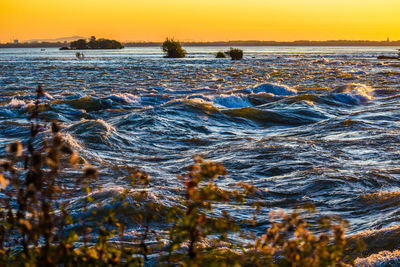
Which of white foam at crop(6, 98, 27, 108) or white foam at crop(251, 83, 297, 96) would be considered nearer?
white foam at crop(6, 98, 27, 108)

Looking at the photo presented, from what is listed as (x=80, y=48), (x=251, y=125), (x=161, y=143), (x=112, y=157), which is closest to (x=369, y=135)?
(x=251, y=125)

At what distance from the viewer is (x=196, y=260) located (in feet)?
7.93

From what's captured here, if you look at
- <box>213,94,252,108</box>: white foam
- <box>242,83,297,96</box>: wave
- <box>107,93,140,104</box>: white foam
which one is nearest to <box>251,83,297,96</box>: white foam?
<box>242,83,297,96</box>: wave

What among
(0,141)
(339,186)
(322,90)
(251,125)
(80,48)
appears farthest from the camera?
(80,48)

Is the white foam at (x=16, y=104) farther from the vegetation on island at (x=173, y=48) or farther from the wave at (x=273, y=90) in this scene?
the vegetation on island at (x=173, y=48)

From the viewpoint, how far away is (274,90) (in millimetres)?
23844

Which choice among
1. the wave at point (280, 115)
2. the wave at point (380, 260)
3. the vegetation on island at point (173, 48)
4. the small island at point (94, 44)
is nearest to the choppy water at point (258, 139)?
the wave at point (280, 115)

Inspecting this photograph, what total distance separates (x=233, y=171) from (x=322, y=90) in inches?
633

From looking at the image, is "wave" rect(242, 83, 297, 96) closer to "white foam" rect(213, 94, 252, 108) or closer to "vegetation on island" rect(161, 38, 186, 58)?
"white foam" rect(213, 94, 252, 108)

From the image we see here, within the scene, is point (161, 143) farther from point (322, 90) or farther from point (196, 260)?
point (322, 90)

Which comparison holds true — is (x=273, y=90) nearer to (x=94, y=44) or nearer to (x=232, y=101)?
(x=232, y=101)

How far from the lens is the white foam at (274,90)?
76.8ft

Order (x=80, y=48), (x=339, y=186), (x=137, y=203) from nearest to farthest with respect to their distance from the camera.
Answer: (x=137, y=203) < (x=339, y=186) < (x=80, y=48)

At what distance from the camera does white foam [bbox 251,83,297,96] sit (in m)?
23.4
